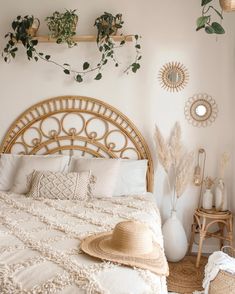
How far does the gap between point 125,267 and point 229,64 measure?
2.34m

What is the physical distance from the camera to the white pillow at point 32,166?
3.28 meters

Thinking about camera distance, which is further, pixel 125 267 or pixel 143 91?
pixel 143 91

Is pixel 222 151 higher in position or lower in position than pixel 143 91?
lower

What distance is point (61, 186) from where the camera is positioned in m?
3.08

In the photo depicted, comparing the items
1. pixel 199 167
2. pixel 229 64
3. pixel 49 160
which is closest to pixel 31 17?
pixel 49 160

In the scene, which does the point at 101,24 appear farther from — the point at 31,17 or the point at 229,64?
the point at 229,64

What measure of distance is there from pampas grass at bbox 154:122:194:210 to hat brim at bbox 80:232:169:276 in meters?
1.35

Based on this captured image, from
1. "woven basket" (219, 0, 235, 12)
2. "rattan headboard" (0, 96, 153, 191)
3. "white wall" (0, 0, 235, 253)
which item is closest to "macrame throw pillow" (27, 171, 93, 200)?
"rattan headboard" (0, 96, 153, 191)

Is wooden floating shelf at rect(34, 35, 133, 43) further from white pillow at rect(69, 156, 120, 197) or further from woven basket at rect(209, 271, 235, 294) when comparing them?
woven basket at rect(209, 271, 235, 294)

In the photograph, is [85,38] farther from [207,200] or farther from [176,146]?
[207,200]

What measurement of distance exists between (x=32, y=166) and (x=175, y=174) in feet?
4.36

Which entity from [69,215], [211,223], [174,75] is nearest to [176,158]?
[211,223]

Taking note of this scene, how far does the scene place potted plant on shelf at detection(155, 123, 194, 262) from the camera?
325 cm

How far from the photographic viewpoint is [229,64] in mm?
3393
